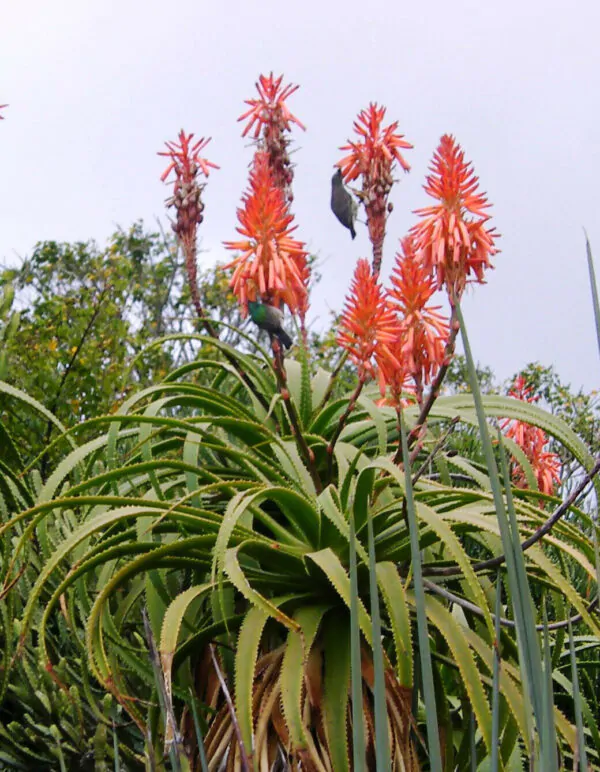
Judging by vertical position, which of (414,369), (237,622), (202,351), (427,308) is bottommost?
(237,622)

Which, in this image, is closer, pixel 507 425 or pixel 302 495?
pixel 302 495

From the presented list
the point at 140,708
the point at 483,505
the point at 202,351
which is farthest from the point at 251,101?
the point at 202,351

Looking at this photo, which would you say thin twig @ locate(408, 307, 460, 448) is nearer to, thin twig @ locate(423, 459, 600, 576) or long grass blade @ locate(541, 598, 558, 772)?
thin twig @ locate(423, 459, 600, 576)

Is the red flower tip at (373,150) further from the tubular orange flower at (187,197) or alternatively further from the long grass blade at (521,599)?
the long grass blade at (521,599)

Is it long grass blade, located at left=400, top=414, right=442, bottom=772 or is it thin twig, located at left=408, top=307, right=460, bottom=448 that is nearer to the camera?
long grass blade, located at left=400, top=414, right=442, bottom=772

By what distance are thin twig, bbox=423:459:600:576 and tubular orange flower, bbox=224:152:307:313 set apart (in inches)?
21.5

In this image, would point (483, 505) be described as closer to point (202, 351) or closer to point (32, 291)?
point (202, 351)

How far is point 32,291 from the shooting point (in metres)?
10.3

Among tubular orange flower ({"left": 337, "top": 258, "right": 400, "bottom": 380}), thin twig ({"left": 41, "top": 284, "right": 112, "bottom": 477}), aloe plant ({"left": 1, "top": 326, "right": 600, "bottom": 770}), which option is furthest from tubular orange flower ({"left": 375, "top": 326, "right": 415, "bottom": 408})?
thin twig ({"left": 41, "top": 284, "right": 112, "bottom": 477})

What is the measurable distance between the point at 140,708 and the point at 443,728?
75 centimetres

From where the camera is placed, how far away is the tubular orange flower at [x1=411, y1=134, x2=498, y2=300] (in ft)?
4.98

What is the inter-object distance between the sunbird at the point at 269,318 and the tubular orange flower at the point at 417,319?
0.19 m

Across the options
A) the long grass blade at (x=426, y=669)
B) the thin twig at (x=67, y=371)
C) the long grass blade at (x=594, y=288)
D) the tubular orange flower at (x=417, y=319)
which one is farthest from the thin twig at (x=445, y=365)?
the thin twig at (x=67, y=371)

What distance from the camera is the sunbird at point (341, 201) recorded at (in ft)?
6.31
